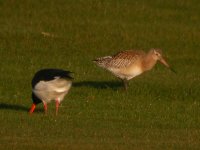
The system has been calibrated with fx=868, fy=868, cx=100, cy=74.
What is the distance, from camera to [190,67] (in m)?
27.4

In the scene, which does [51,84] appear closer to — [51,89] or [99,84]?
[51,89]

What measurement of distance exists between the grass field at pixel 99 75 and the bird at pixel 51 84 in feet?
1.38

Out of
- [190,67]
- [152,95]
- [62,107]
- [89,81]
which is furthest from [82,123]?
[190,67]

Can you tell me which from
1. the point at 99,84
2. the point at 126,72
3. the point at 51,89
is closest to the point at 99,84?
the point at 99,84

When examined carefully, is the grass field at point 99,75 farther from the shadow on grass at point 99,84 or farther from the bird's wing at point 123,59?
the bird's wing at point 123,59

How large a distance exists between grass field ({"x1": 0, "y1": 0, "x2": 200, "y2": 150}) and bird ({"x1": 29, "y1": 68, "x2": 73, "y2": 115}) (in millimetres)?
421

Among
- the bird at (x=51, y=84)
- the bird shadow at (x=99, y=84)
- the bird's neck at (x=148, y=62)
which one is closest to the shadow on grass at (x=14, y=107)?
the bird at (x=51, y=84)

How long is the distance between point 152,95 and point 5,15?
37.3ft

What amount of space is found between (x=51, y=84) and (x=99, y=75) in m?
6.65

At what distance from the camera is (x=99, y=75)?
25.4 meters

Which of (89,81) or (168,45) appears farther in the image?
(168,45)

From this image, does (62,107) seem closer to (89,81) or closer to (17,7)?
(89,81)

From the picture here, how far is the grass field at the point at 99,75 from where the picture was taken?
16.4m

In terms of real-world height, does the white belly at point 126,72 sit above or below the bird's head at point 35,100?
below
